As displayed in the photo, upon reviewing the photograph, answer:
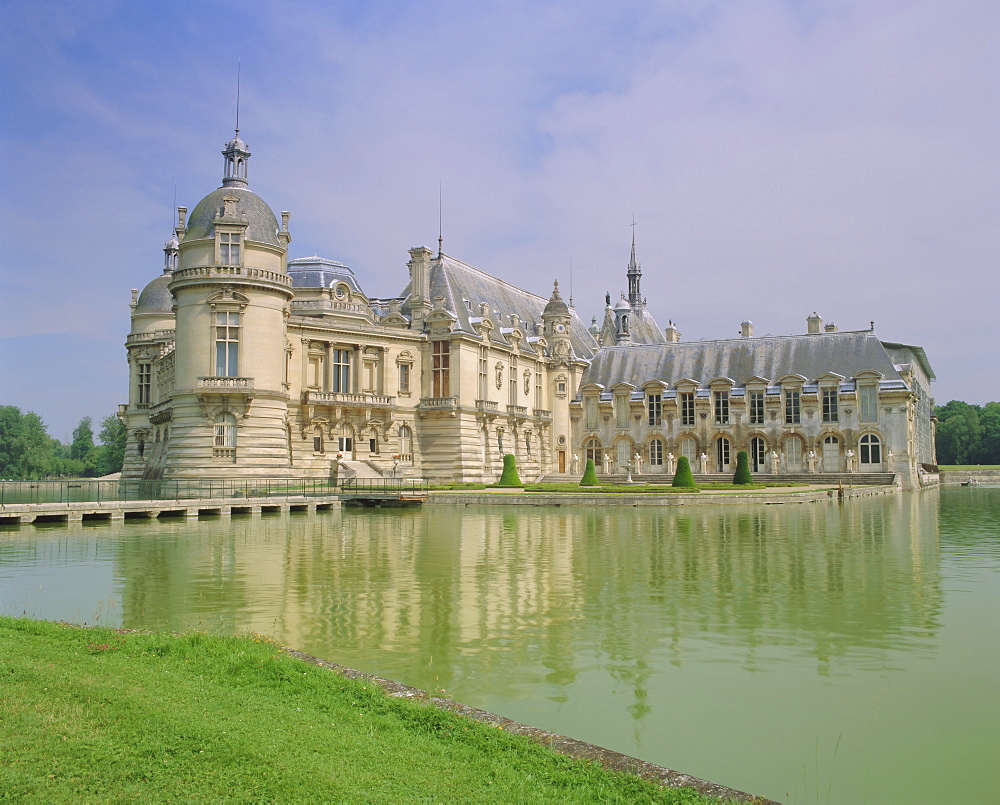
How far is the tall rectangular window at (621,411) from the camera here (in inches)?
2832

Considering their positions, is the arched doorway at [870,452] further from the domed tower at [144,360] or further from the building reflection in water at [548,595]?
the domed tower at [144,360]

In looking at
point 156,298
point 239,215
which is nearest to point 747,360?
point 239,215

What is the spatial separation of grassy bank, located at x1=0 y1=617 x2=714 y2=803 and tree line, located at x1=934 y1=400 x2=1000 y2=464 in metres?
119

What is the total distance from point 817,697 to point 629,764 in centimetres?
420

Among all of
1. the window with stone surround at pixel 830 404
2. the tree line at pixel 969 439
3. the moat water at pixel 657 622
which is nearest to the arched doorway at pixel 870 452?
the window with stone surround at pixel 830 404

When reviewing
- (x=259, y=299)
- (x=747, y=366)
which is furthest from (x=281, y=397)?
(x=747, y=366)

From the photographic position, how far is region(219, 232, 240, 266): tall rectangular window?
4591 centimetres

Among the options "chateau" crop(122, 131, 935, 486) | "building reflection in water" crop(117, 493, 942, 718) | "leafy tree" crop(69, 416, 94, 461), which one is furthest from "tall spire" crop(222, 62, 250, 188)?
"leafy tree" crop(69, 416, 94, 461)

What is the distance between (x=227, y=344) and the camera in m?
46.0

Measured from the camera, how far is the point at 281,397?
4728 cm

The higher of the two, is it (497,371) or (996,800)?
(497,371)

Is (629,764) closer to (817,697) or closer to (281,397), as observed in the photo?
(817,697)

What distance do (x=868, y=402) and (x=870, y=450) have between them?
3.61 meters

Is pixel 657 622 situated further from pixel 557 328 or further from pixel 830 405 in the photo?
pixel 557 328
